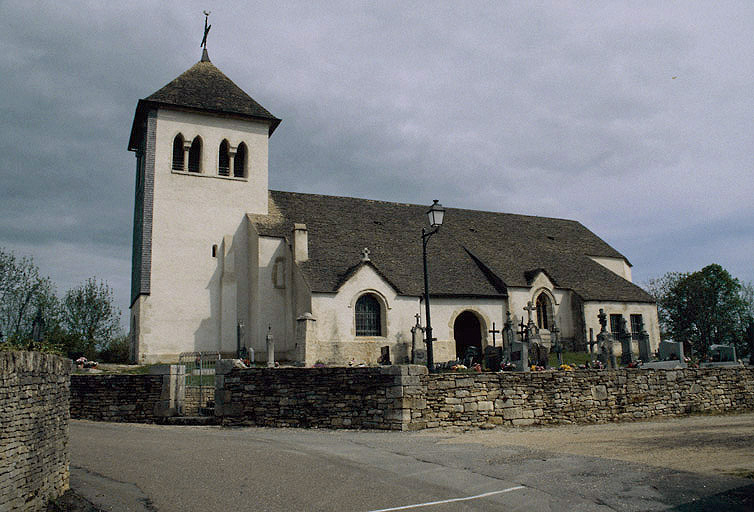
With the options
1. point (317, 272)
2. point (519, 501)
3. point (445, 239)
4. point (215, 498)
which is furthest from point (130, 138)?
point (519, 501)

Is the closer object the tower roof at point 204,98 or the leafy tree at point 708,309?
the tower roof at point 204,98

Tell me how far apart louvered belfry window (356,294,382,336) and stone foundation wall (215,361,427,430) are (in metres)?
13.4

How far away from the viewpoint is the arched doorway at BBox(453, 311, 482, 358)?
105ft

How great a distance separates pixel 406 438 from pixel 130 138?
92.3ft

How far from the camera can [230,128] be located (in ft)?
105

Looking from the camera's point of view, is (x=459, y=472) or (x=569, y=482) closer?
(x=569, y=482)

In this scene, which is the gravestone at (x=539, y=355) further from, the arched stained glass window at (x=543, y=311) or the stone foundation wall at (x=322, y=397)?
the stone foundation wall at (x=322, y=397)

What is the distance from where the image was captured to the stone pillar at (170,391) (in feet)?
56.4

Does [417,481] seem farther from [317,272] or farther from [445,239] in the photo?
[445,239]

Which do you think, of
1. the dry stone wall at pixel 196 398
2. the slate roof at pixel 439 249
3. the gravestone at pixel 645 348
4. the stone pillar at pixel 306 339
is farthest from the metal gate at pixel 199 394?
the gravestone at pixel 645 348

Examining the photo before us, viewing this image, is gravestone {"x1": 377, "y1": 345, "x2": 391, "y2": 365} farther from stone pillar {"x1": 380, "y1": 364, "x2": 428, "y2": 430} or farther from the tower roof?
the tower roof

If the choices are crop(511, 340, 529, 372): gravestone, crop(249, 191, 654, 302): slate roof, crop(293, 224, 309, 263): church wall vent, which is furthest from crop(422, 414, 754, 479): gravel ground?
crop(293, 224, 309, 263): church wall vent

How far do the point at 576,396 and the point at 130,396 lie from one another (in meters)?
12.8

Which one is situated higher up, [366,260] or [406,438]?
[366,260]
